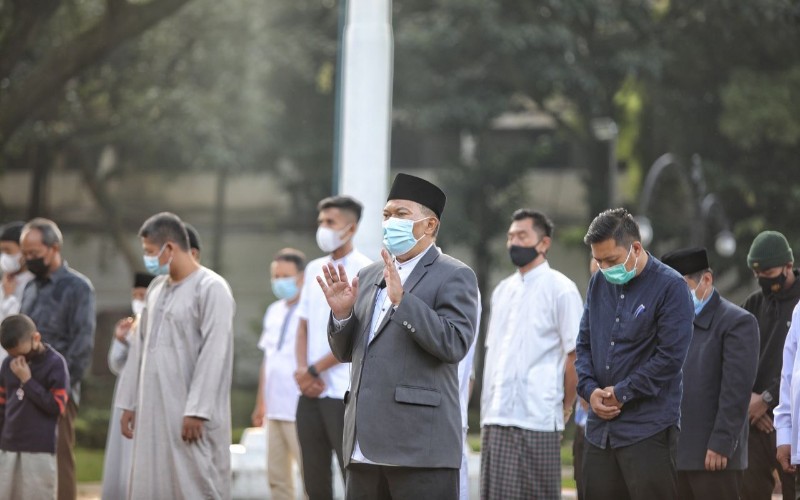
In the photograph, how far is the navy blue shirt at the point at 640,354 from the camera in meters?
6.03

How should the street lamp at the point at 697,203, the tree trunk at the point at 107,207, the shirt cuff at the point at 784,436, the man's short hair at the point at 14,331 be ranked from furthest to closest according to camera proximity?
the tree trunk at the point at 107,207, the street lamp at the point at 697,203, the man's short hair at the point at 14,331, the shirt cuff at the point at 784,436

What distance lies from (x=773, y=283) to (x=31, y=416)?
481cm

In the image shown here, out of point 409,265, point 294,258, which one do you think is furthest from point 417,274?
point 294,258

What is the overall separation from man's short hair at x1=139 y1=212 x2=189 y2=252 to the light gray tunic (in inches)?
9.5

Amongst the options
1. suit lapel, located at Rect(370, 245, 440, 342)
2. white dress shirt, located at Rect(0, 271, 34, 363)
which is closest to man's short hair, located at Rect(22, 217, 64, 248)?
white dress shirt, located at Rect(0, 271, 34, 363)

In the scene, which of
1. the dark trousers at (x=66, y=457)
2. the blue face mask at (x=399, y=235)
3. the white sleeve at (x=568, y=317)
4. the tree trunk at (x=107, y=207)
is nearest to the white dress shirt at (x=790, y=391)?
the white sleeve at (x=568, y=317)

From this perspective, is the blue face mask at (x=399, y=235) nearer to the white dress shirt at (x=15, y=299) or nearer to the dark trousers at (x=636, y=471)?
the dark trousers at (x=636, y=471)

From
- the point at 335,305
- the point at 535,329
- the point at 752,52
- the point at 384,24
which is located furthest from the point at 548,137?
the point at 335,305

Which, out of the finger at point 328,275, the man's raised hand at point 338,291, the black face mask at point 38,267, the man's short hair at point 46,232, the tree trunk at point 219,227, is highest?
the tree trunk at point 219,227

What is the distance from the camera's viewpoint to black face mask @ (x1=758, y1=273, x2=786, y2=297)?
7715 mm

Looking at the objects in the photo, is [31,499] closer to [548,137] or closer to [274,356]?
[274,356]

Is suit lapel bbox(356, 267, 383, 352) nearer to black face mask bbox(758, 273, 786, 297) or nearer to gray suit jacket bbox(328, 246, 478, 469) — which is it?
gray suit jacket bbox(328, 246, 478, 469)

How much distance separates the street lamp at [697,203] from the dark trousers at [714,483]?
569 inches

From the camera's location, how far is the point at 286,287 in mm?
10312
